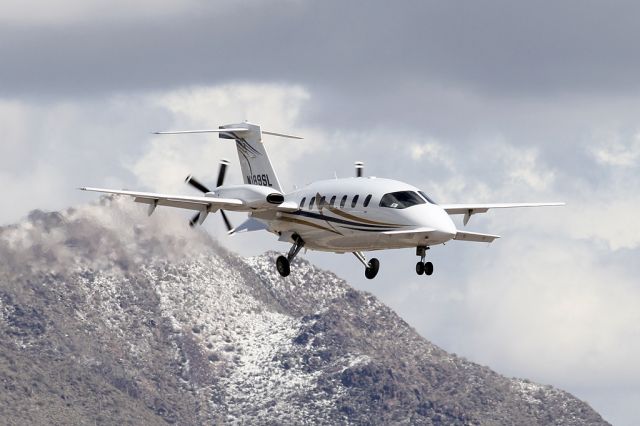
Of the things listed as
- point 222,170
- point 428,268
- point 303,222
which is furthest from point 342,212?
point 222,170

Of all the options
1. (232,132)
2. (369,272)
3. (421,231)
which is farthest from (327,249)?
(232,132)

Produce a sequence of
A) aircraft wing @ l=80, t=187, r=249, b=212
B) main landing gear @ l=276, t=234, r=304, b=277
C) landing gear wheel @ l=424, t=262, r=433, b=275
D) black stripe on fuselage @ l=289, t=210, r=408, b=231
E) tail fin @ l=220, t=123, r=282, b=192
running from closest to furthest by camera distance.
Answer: landing gear wheel @ l=424, t=262, r=433, b=275 → black stripe on fuselage @ l=289, t=210, r=408, b=231 → aircraft wing @ l=80, t=187, r=249, b=212 → main landing gear @ l=276, t=234, r=304, b=277 → tail fin @ l=220, t=123, r=282, b=192

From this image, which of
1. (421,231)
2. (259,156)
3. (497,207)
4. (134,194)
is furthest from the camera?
(259,156)

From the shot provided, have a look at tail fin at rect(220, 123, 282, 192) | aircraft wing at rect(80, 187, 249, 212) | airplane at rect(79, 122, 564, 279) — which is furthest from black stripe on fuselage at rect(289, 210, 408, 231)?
tail fin at rect(220, 123, 282, 192)

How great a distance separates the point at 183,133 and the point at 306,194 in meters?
9.91

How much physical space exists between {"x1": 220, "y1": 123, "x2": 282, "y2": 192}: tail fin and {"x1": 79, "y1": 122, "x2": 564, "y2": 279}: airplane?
3899 mm

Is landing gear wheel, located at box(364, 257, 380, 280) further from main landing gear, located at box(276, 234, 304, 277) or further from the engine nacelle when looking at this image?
the engine nacelle

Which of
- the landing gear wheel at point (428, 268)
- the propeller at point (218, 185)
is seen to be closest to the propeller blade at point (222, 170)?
the propeller at point (218, 185)

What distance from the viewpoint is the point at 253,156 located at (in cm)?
12519

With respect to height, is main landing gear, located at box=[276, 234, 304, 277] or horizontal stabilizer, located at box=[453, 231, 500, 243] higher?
horizontal stabilizer, located at box=[453, 231, 500, 243]

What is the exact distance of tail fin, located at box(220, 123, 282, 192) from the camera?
12431 centimetres

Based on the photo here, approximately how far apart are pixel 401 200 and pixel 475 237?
9.43m

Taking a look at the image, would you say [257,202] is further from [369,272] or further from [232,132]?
[232,132]

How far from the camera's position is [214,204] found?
11181 cm
